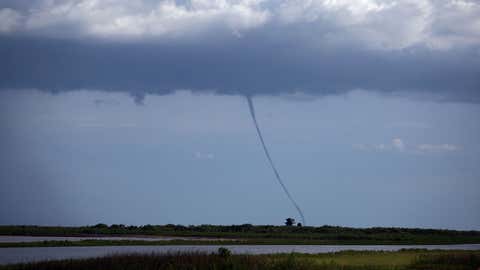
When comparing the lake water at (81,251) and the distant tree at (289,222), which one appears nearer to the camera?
the lake water at (81,251)

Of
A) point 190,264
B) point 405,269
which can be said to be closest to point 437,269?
point 405,269

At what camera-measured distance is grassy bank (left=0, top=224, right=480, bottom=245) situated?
10725 cm

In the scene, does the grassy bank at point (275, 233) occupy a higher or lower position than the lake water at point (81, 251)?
higher

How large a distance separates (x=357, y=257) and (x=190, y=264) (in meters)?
21.2

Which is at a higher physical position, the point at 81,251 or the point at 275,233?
the point at 275,233

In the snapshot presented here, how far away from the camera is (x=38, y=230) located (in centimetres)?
11050

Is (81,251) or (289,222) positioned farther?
(289,222)

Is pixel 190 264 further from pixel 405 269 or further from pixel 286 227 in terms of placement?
pixel 286 227

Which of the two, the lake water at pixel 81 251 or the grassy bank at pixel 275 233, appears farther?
the grassy bank at pixel 275 233

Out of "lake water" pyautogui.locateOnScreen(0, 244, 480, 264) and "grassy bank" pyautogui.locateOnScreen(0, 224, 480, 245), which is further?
"grassy bank" pyautogui.locateOnScreen(0, 224, 480, 245)

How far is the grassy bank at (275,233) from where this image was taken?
107 metres

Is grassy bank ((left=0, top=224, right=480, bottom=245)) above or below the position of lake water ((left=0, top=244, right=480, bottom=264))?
above

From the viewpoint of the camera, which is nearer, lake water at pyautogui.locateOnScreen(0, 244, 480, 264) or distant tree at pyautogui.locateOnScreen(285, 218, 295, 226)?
lake water at pyautogui.locateOnScreen(0, 244, 480, 264)

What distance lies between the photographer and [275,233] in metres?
116
